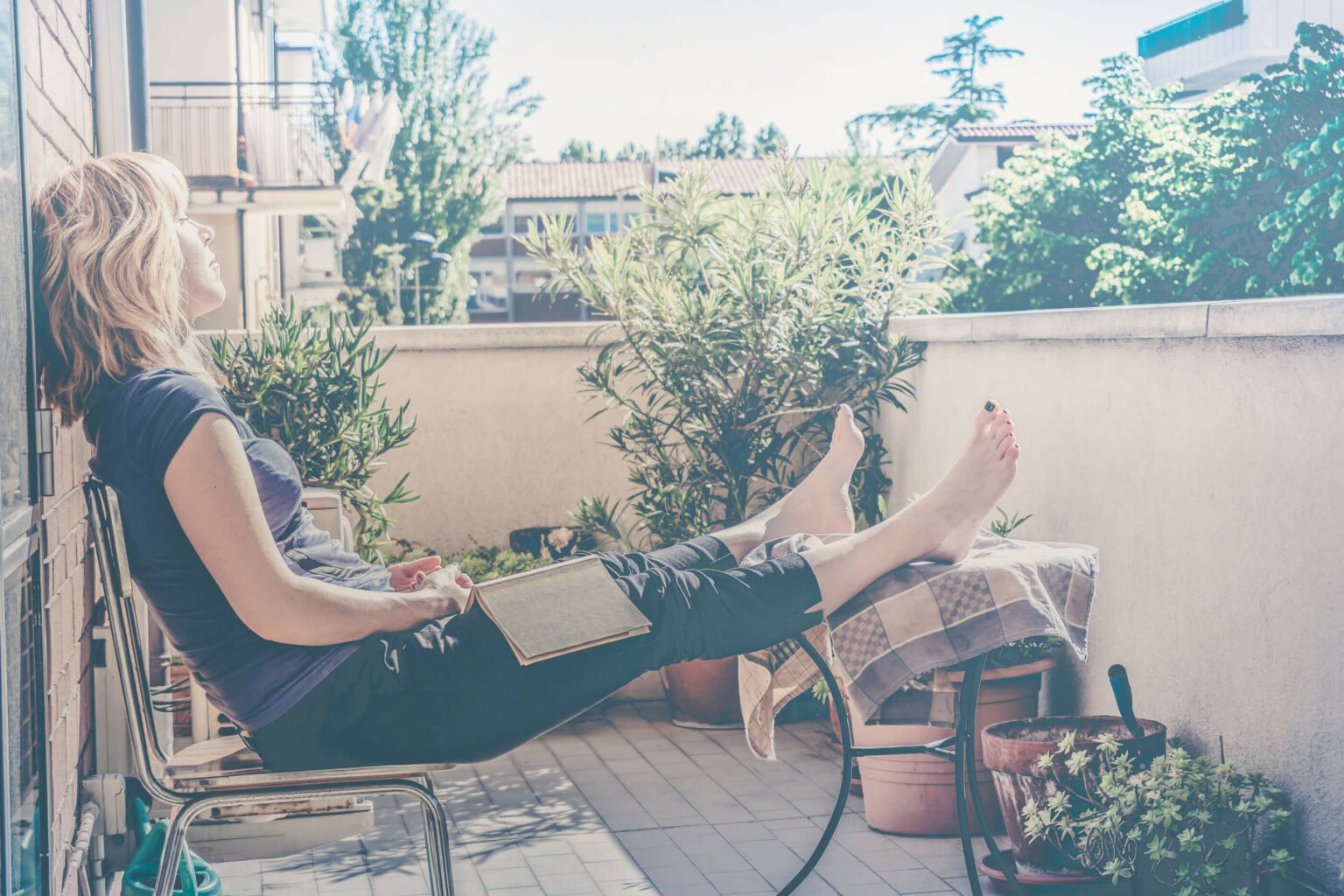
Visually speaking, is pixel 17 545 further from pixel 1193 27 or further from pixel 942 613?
pixel 1193 27

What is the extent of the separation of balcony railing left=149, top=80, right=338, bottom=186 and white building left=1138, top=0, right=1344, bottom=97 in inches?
915

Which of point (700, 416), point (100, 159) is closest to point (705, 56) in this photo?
point (700, 416)

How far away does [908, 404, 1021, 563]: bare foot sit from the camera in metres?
2.49

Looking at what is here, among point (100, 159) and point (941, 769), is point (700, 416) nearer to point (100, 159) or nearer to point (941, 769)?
point (941, 769)

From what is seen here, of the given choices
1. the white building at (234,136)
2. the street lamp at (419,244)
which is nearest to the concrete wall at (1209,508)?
the white building at (234,136)

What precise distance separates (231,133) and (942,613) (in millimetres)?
12900

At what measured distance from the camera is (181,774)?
6.45 ft

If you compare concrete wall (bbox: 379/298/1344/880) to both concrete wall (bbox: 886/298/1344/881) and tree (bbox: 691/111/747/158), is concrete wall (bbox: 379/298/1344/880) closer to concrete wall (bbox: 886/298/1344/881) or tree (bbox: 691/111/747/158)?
concrete wall (bbox: 886/298/1344/881)

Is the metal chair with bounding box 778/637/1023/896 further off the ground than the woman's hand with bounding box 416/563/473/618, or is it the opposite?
the woman's hand with bounding box 416/563/473/618

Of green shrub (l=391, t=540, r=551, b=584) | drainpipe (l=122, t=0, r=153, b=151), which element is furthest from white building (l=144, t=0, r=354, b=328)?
drainpipe (l=122, t=0, r=153, b=151)

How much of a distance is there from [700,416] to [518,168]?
1789 inches

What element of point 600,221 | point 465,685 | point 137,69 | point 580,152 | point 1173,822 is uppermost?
point 580,152

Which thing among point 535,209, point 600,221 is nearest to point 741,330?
point 535,209

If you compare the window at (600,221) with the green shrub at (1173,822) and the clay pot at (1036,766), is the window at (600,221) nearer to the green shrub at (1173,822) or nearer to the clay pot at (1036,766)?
the clay pot at (1036,766)
